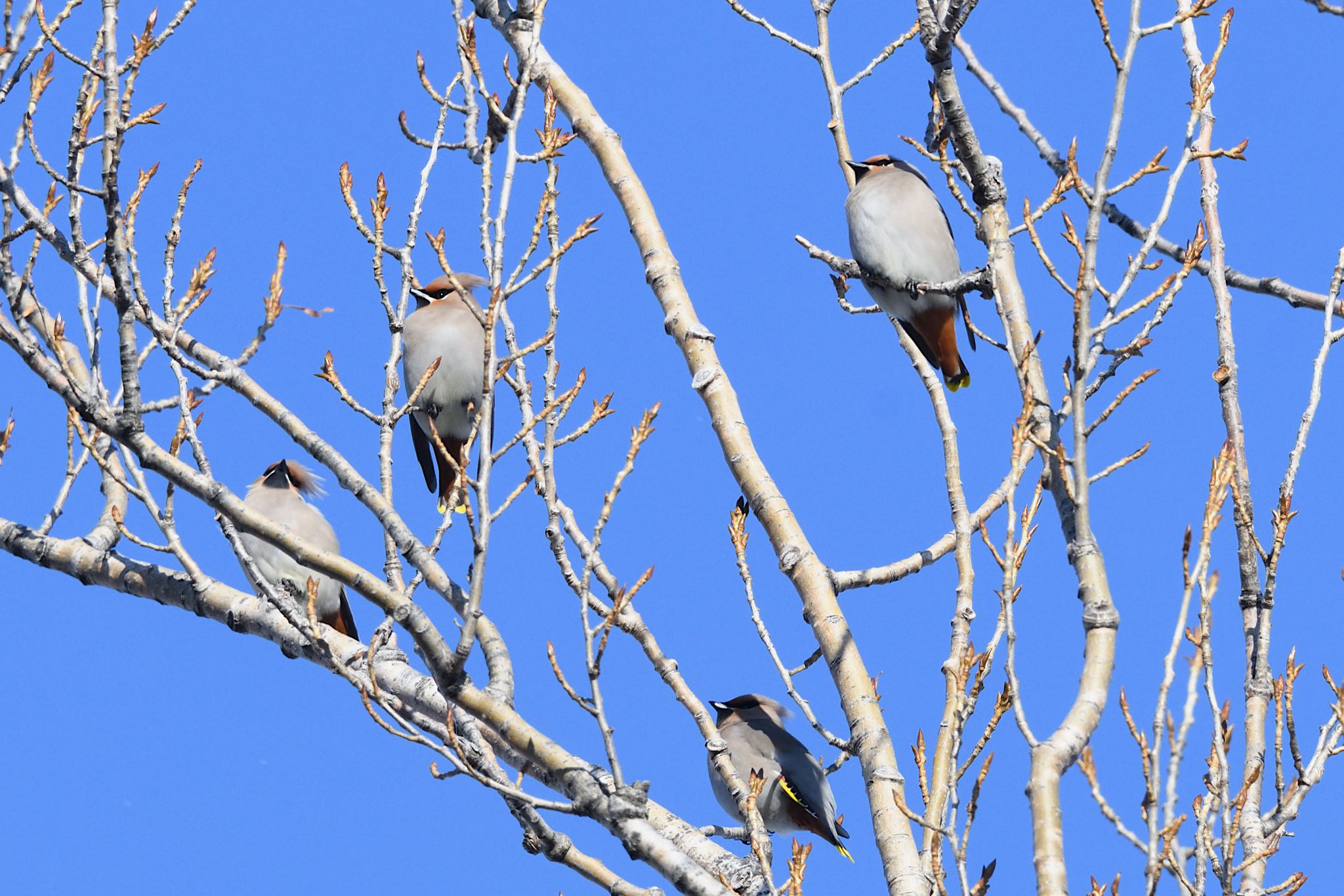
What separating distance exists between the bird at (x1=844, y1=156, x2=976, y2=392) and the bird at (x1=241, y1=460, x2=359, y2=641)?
7.41 ft

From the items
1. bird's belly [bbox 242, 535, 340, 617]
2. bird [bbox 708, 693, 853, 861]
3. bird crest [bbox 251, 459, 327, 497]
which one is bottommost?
bird [bbox 708, 693, 853, 861]

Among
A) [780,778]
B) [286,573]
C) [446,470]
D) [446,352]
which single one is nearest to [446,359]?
[446,352]

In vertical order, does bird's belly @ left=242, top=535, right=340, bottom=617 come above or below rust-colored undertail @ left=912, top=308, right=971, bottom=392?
below

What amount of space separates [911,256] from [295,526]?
2531mm

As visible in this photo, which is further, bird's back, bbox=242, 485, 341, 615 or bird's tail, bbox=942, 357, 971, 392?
bird's back, bbox=242, 485, 341, 615

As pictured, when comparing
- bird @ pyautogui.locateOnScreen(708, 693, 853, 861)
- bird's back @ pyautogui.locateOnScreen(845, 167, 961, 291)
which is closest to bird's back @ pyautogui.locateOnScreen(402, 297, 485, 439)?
bird's back @ pyautogui.locateOnScreen(845, 167, 961, 291)

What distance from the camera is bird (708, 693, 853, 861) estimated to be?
5.48 metres

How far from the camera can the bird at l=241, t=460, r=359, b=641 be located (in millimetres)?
6137

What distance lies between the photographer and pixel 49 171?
3.19 meters

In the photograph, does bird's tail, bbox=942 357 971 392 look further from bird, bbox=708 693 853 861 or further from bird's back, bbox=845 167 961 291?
bird, bbox=708 693 853 861

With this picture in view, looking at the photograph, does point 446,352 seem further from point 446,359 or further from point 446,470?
point 446,470

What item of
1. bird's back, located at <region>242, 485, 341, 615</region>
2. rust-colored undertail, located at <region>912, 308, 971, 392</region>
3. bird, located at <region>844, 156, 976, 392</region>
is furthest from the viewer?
bird's back, located at <region>242, 485, 341, 615</region>

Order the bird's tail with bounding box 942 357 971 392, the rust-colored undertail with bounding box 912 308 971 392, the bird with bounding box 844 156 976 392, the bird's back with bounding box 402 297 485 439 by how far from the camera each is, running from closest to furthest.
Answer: the bird with bounding box 844 156 976 392 < the rust-colored undertail with bounding box 912 308 971 392 < the bird's tail with bounding box 942 357 971 392 < the bird's back with bounding box 402 297 485 439

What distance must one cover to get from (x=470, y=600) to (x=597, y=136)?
2146 millimetres
